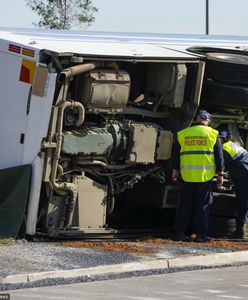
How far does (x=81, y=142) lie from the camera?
9727 mm

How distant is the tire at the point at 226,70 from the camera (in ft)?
33.8

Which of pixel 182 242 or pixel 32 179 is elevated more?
pixel 32 179

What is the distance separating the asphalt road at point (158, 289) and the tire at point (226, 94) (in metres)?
2.63

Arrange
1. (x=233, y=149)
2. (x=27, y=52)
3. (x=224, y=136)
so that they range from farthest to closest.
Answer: (x=224, y=136), (x=233, y=149), (x=27, y=52)

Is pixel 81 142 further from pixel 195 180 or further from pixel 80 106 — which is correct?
pixel 195 180

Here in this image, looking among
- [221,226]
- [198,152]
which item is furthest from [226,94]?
[221,226]

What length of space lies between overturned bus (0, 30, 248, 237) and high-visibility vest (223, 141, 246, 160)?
1.42 ft

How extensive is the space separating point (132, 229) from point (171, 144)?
126cm

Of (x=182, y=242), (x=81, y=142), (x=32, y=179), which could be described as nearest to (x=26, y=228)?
(x=32, y=179)

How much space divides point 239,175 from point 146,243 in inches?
60.8

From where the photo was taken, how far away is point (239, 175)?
412 inches

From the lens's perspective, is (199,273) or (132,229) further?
(132,229)

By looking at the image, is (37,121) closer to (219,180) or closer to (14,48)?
(14,48)

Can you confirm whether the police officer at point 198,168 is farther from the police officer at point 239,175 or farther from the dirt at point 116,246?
the dirt at point 116,246
